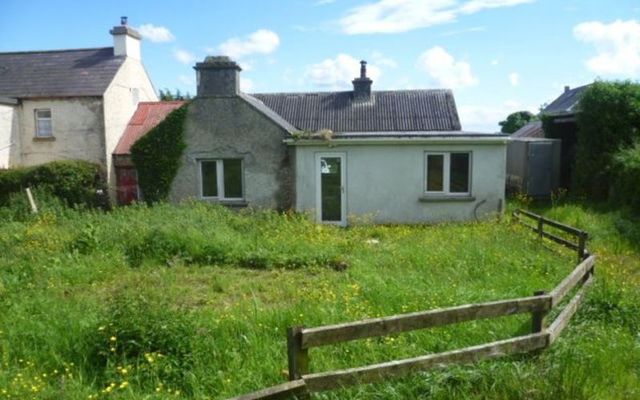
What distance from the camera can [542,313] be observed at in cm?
514

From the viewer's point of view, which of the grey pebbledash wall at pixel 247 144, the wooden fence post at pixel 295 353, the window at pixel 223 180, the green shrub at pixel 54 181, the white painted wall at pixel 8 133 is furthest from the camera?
the white painted wall at pixel 8 133

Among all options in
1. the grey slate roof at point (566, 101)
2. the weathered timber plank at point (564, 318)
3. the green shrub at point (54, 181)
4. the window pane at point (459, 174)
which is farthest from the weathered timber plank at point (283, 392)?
the grey slate roof at point (566, 101)

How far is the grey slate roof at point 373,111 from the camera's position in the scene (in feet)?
76.4

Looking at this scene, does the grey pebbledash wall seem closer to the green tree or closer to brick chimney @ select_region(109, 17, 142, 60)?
brick chimney @ select_region(109, 17, 142, 60)

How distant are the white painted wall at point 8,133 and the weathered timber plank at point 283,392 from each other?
1960cm

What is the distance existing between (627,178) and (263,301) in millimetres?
11570

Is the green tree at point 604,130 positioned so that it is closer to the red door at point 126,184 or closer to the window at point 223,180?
the window at point 223,180

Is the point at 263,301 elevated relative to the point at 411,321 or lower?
lower

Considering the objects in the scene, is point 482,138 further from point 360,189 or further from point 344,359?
point 344,359

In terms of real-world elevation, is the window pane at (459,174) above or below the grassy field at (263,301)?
above

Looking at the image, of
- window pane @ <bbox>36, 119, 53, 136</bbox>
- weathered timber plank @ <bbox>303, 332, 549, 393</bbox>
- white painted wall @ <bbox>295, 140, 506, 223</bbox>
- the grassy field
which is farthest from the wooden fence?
window pane @ <bbox>36, 119, 53, 136</bbox>

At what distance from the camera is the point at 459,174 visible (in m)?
15.1

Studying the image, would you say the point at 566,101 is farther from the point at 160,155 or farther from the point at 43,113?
A: the point at 43,113

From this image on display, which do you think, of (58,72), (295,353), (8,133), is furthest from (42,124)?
(295,353)
